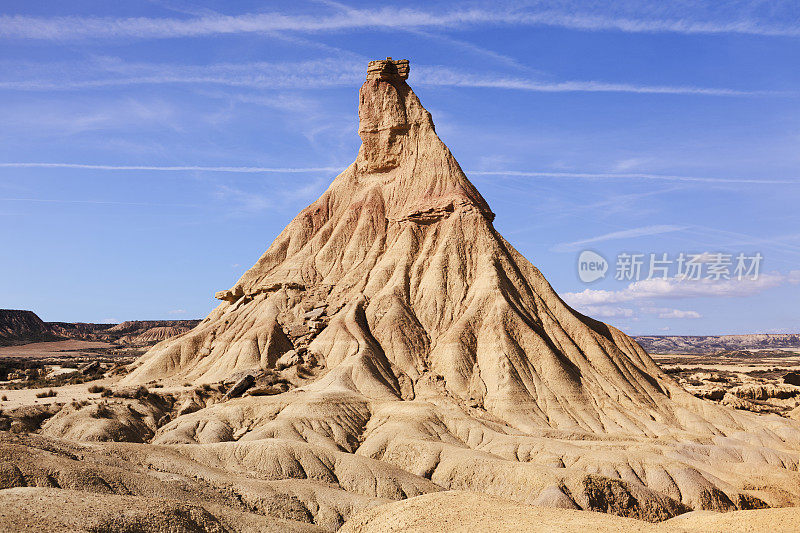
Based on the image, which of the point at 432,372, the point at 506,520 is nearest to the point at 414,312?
the point at 432,372

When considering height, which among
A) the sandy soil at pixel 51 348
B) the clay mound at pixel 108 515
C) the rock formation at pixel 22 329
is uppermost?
the rock formation at pixel 22 329

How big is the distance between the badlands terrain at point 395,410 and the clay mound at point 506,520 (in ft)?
0.37

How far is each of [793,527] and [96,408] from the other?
142 ft

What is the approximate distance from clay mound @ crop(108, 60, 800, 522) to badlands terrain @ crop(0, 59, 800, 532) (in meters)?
0.19

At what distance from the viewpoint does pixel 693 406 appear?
209ft

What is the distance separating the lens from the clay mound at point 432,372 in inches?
1690

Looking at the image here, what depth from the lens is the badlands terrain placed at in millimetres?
27031

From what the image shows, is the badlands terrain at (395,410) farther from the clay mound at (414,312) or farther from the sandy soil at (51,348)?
the sandy soil at (51,348)

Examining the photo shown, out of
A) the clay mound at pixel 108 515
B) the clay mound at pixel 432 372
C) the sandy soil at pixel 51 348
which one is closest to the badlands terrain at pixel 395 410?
the clay mound at pixel 108 515

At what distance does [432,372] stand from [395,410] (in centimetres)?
954

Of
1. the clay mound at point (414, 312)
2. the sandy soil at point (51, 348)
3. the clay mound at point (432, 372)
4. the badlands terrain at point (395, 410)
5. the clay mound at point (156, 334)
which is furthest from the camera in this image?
the clay mound at point (156, 334)

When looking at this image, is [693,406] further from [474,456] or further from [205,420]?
[205,420]

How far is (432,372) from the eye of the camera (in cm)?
6366

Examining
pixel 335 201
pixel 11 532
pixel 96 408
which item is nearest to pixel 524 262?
pixel 335 201
